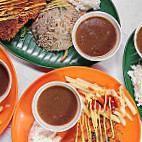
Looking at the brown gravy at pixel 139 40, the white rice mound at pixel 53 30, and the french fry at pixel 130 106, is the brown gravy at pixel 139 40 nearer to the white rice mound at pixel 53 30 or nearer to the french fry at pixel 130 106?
the french fry at pixel 130 106

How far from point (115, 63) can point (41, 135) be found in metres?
0.69

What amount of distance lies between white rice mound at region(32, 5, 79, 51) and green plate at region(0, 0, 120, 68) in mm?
40

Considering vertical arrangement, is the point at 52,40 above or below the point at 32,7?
below

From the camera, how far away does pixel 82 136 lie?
5.71 feet

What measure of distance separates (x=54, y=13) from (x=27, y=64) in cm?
39

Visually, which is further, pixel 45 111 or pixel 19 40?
pixel 19 40

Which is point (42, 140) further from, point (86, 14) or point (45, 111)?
point (86, 14)

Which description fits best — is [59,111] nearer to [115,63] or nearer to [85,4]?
[115,63]

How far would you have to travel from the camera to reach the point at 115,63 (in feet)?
6.42

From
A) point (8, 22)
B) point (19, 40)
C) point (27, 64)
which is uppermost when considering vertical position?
point (8, 22)

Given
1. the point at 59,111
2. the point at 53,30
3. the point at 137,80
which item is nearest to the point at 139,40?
the point at 137,80

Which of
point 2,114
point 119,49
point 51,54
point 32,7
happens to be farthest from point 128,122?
point 32,7

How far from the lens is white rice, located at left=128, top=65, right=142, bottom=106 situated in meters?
1.86

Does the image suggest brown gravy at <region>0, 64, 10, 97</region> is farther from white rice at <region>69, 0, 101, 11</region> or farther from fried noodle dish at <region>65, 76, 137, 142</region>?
white rice at <region>69, 0, 101, 11</region>
